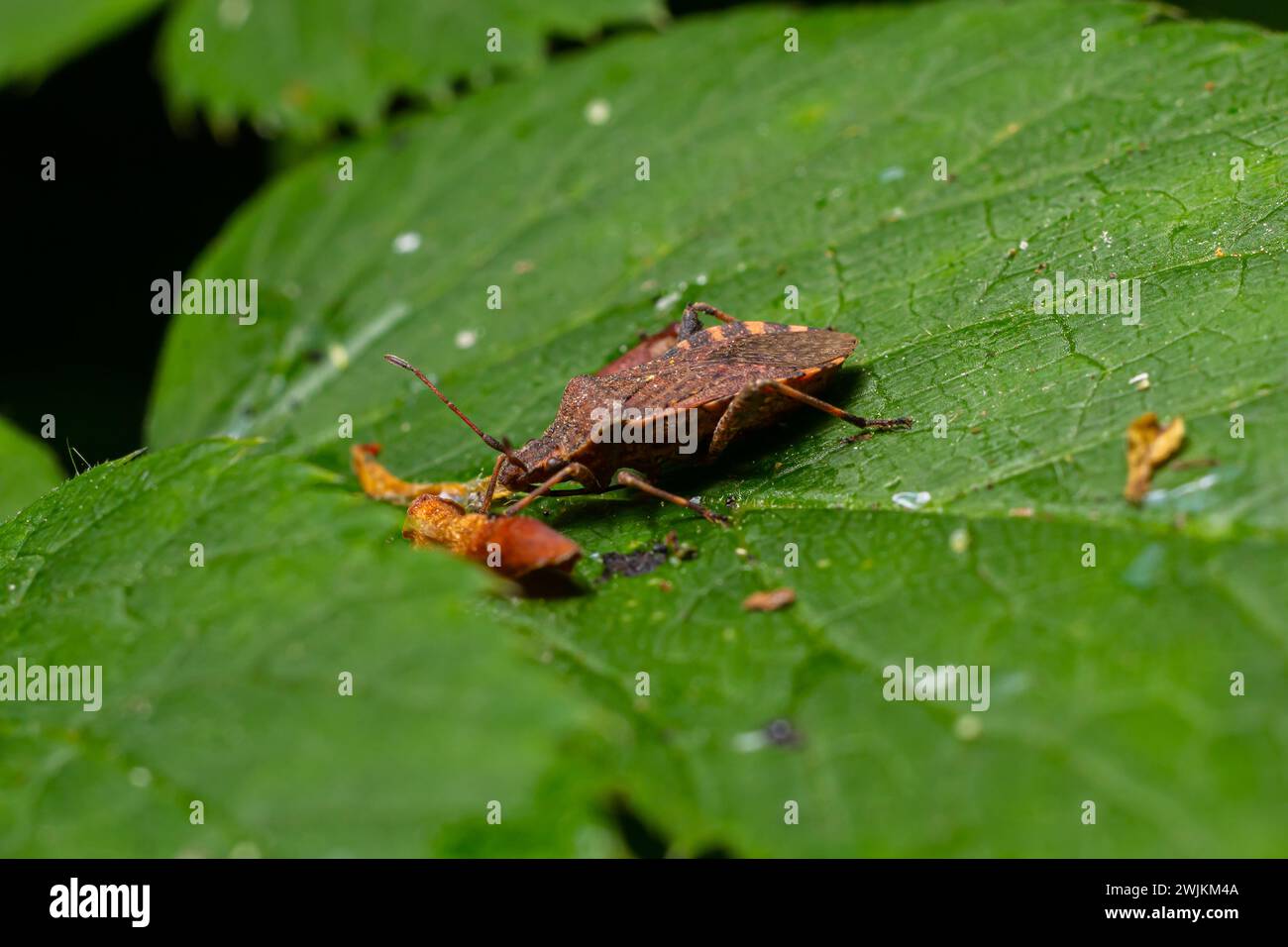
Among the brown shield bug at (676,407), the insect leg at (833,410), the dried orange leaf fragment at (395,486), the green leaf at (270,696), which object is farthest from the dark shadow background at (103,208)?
the insect leg at (833,410)

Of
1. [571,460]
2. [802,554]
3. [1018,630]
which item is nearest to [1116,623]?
[1018,630]

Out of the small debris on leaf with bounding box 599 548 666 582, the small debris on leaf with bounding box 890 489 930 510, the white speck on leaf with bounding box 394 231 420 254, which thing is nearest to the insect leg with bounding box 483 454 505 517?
the small debris on leaf with bounding box 599 548 666 582

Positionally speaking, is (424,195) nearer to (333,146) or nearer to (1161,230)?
(333,146)

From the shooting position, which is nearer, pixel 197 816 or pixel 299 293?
pixel 197 816

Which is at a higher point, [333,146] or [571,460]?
[333,146]

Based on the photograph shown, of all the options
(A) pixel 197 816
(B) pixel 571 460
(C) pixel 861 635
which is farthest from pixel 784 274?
(A) pixel 197 816

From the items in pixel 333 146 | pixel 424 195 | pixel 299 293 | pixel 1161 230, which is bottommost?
pixel 1161 230

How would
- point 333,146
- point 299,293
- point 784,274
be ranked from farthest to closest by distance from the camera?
point 333,146
point 299,293
point 784,274

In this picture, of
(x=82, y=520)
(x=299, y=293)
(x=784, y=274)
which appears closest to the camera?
(x=82, y=520)
